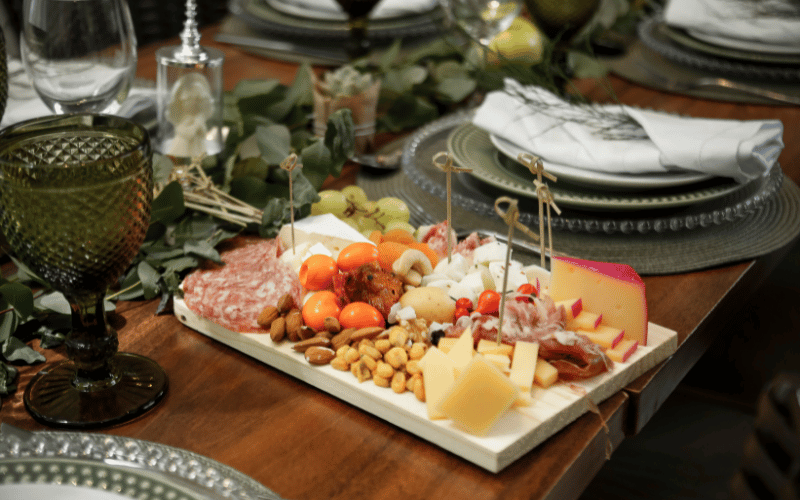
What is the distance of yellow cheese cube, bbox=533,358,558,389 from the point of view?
2.04 ft

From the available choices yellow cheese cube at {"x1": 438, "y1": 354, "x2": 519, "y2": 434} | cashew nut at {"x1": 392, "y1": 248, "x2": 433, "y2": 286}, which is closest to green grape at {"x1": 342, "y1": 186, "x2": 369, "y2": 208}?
cashew nut at {"x1": 392, "y1": 248, "x2": 433, "y2": 286}

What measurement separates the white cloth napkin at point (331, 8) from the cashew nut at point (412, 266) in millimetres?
1016

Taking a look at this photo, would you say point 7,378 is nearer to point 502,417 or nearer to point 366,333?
point 366,333

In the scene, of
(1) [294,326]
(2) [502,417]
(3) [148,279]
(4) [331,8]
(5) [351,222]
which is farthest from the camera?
(4) [331,8]

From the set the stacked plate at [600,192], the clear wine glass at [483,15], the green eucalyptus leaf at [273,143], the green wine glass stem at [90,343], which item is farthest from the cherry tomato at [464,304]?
the clear wine glass at [483,15]

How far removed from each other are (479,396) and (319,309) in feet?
0.67

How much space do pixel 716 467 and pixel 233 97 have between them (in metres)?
1.11

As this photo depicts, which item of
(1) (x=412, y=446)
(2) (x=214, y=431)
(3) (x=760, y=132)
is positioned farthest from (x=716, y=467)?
(2) (x=214, y=431)

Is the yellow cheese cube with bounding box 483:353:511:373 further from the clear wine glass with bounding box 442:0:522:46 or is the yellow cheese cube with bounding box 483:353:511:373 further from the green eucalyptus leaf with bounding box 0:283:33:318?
the clear wine glass with bounding box 442:0:522:46

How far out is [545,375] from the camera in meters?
0.62

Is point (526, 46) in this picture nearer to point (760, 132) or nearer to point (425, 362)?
point (760, 132)

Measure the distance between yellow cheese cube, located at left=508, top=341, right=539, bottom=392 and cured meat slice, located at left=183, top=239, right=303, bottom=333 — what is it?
241 mm

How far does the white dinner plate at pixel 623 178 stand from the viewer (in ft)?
2.98

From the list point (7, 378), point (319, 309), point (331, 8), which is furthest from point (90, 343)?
point (331, 8)
